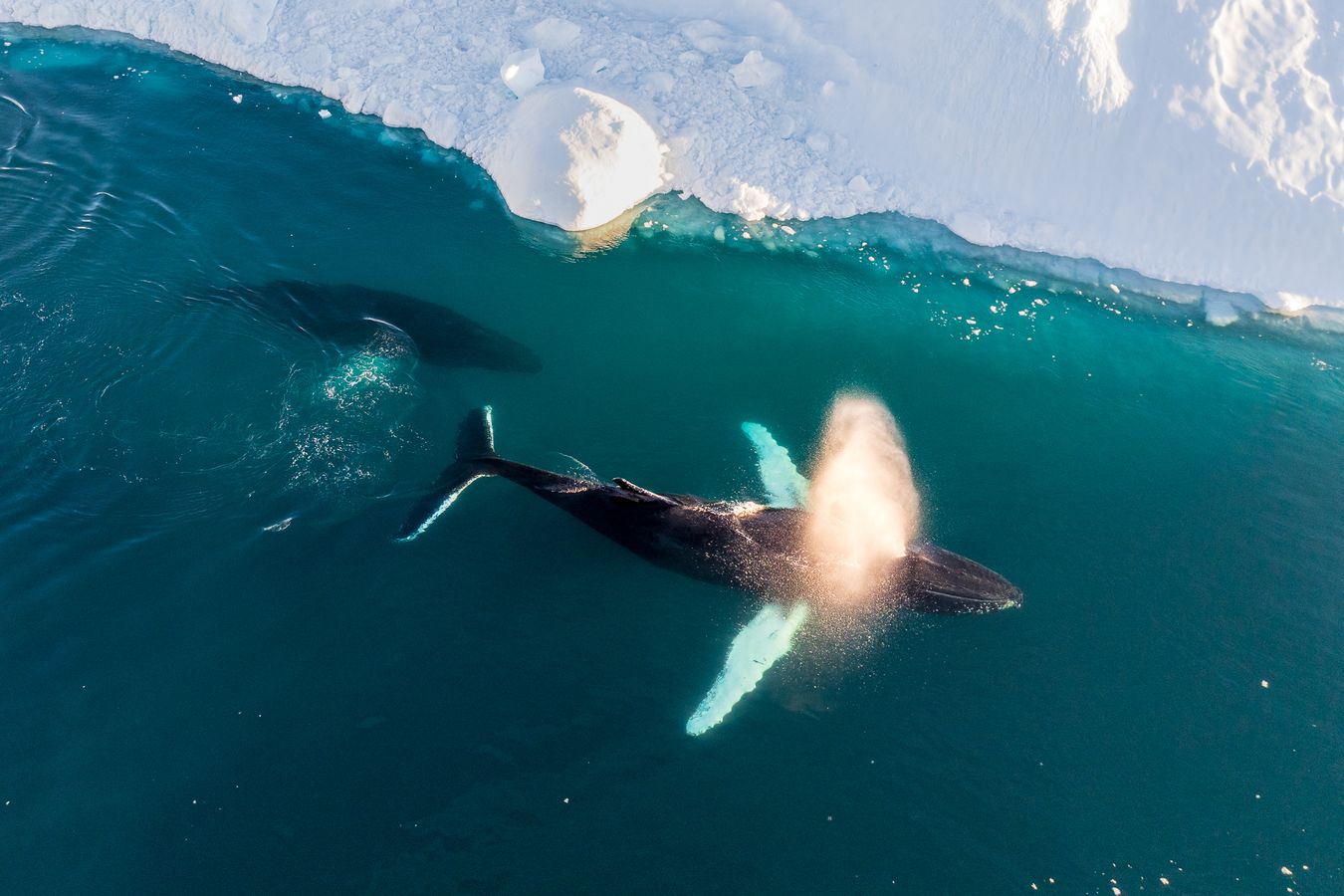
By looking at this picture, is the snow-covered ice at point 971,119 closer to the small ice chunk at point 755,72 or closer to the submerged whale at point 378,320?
the small ice chunk at point 755,72

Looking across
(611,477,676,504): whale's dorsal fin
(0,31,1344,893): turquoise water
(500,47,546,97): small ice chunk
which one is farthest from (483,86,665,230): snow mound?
(611,477,676,504): whale's dorsal fin

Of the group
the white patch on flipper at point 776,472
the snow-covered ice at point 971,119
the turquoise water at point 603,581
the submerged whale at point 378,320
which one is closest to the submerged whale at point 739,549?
the turquoise water at point 603,581

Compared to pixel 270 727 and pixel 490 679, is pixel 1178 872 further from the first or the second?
pixel 270 727

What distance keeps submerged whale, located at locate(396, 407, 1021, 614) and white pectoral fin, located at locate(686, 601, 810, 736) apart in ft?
1.09

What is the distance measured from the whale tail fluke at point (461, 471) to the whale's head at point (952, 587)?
256 inches

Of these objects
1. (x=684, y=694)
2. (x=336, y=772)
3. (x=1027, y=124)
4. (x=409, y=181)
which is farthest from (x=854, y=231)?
(x=336, y=772)

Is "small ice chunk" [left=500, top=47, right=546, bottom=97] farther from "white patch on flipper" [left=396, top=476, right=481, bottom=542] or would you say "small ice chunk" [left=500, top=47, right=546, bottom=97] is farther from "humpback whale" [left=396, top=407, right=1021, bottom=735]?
"humpback whale" [left=396, top=407, right=1021, bottom=735]

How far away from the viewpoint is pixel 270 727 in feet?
38.4

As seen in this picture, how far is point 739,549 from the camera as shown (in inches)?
518

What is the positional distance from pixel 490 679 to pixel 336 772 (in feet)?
7.09

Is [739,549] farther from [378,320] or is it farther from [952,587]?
[378,320]

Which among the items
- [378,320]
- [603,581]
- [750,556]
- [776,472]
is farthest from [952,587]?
[378,320]

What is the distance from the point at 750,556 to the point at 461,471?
4658 mm

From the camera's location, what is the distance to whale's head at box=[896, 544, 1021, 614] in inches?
509
